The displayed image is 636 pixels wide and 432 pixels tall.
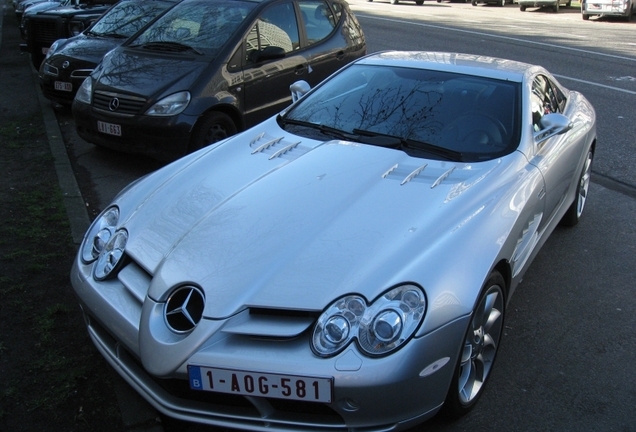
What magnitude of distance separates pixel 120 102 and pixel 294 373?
15.1 ft

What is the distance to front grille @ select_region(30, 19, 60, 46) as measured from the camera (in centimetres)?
1088

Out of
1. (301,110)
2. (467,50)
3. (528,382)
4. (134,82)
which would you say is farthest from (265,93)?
(467,50)

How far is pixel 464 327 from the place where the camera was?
276cm

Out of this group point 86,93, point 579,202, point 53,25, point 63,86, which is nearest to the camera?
point 579,202

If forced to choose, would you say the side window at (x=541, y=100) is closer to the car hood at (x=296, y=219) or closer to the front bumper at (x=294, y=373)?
the car hood at (x=296, y=219)

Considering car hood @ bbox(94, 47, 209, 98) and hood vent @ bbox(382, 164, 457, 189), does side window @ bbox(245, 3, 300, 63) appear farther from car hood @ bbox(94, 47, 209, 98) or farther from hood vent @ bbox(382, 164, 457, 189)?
hood vent @ bbox(382, 164, 457, 189)

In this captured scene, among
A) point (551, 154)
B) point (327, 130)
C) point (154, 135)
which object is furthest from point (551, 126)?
point (154, 135)

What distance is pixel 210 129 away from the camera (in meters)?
6.48

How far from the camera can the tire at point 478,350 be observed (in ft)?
9.59

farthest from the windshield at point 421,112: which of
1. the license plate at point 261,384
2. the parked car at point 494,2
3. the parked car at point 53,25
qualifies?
the parked car at point 494,2

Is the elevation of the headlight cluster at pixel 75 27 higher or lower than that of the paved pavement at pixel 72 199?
higher

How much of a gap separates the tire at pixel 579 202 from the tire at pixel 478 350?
218cm

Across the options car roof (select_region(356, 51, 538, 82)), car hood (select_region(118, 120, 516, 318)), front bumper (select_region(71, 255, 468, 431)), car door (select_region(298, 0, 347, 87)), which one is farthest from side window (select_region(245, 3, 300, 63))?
front bumper (select_region(71, 255, 468, 431))

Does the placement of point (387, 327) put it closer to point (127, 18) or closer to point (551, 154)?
point (551, 154)
